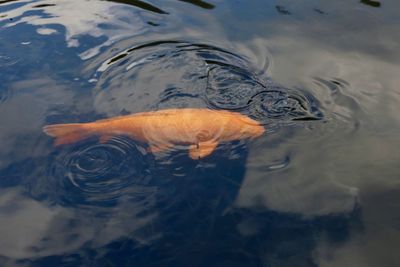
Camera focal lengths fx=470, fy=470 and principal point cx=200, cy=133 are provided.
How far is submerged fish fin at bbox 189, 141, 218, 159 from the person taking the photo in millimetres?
3902

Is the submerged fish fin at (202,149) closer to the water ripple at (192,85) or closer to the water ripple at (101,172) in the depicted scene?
the water ripple at (101,172)

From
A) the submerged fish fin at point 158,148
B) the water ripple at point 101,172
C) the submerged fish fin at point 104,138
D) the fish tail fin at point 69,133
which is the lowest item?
the water ripple at point 101,172

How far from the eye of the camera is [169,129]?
4145 millimetres

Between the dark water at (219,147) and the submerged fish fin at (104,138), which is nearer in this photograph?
the dark water at (219,147)

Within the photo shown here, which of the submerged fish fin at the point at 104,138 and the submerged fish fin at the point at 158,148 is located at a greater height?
the submerged fish fin at the point at 104,138

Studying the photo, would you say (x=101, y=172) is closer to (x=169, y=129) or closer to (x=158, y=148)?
(x=158, y=148)

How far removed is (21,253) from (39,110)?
1.63 meters

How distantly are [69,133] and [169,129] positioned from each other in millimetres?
859

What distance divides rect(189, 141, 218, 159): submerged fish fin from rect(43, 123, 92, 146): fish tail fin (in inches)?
35.5

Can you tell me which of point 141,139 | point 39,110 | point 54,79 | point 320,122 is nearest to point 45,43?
point 54,79

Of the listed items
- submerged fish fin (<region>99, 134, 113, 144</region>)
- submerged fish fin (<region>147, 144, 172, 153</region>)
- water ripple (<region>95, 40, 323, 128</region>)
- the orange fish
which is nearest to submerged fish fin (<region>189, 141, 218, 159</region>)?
the orange fish

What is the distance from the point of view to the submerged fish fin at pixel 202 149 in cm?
390

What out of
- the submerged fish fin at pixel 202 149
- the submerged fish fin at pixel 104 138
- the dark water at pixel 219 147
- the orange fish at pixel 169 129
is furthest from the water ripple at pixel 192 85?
the submerged fish fin at pixel 202 149

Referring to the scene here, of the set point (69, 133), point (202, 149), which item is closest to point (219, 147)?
point (202, 149)
